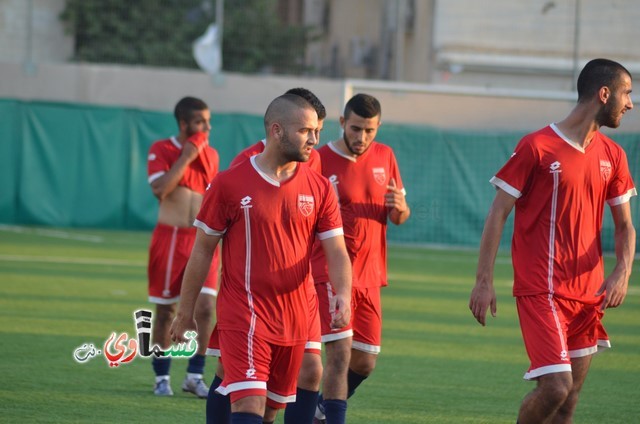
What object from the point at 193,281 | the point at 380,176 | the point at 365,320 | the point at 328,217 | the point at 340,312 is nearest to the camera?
the point at 340,312

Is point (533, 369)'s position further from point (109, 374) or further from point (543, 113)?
point (543, 113)

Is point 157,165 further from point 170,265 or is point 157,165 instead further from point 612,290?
point 612,290

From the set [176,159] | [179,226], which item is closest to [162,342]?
[179,226]

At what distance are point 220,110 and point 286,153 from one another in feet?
64.1

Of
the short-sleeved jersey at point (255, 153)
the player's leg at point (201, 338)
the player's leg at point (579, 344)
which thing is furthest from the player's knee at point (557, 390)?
the player's leg at point (201, 338)

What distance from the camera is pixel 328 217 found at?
6.21 m

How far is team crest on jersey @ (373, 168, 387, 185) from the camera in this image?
828 centimetres

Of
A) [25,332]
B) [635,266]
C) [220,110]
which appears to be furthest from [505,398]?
[220,110]

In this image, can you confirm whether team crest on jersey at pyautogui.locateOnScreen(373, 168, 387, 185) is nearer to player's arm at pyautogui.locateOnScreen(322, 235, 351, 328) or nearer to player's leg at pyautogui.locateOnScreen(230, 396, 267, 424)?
player's arm at pyautogui.locateOnScreen(322, 235, 351, 328)

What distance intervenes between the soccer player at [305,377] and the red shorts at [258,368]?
0.72 feet

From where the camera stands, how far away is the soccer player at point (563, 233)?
6.49 metres

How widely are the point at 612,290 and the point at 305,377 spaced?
5.97 ft

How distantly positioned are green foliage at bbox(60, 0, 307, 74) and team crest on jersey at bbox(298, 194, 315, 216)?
22.3 meters

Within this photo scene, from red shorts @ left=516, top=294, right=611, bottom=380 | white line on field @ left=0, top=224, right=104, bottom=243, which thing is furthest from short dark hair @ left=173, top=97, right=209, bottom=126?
white line on field @ left=0, top=224, right=104, bottom=243
